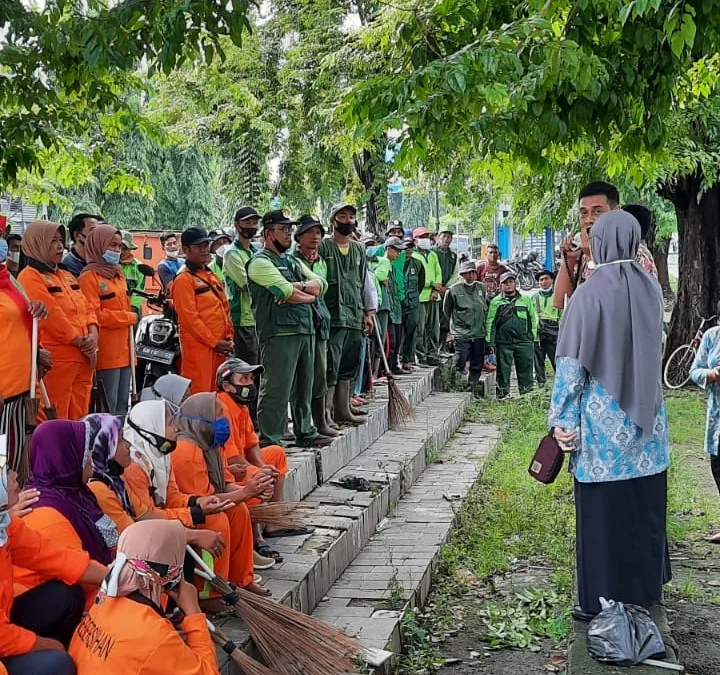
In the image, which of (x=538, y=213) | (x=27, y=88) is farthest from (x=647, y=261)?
(x=538, y=213)

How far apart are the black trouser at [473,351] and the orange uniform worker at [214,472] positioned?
29.0 ft

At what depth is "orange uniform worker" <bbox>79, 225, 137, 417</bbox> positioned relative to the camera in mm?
6484

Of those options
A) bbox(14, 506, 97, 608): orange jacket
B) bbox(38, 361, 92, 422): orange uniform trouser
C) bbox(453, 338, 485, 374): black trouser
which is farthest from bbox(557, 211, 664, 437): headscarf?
bbox(453, 338, 485, 374): black trouser

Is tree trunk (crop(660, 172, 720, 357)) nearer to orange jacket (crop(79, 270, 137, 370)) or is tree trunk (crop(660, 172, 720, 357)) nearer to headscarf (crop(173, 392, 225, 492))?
orange jacket (crop(79, 270, 137, 370))

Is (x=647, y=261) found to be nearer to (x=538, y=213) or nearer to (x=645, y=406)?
(x=645, y=406)

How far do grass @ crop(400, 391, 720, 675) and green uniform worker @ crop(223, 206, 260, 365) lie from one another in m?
2.23

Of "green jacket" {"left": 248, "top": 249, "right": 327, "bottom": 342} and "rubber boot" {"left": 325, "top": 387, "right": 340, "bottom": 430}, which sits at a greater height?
"green jacket" {"left": 248, "top": 249, "right": 327, "bottom": 342}

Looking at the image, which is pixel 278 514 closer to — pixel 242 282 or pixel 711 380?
pixel 242 282

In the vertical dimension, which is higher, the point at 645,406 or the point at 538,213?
the point at 538,213

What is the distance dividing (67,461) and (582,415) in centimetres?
226

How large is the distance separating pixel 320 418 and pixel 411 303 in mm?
4633

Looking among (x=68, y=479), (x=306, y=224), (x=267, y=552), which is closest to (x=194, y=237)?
(x=306, y=224)

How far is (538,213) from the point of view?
1443 cm

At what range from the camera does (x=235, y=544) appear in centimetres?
448
